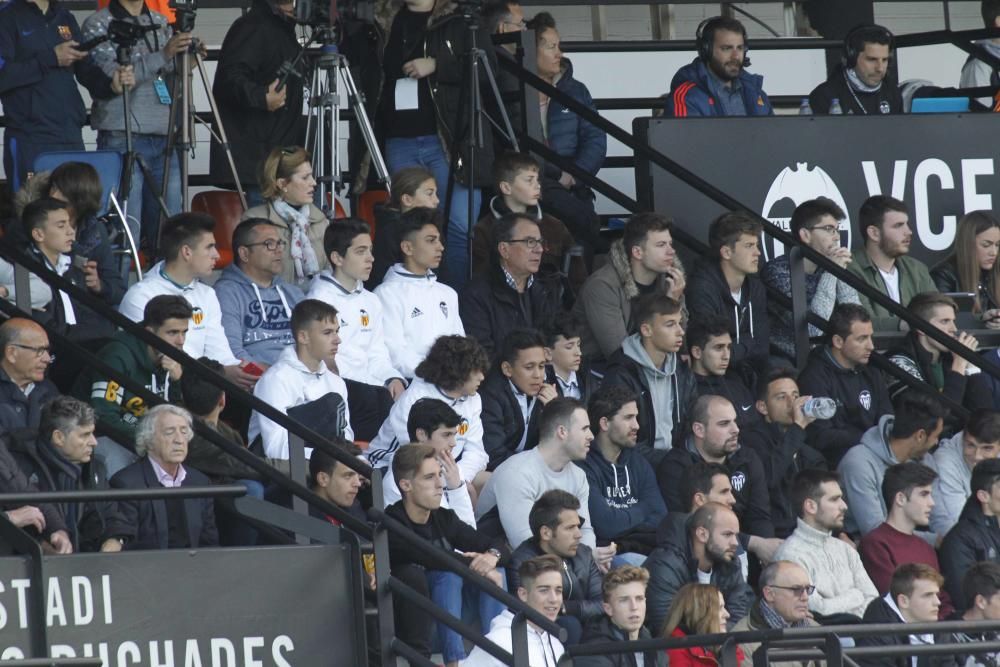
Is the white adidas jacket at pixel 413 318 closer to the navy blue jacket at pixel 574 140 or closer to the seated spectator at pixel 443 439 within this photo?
the seated spectator at pixel 443 439

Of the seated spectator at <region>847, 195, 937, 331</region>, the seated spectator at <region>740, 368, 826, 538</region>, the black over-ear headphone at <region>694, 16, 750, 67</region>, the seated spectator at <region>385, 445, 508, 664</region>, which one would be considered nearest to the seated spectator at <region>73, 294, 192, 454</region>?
the seated spectator at <region>385, 445, 508, 664</region>

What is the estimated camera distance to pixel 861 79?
45.5 feet

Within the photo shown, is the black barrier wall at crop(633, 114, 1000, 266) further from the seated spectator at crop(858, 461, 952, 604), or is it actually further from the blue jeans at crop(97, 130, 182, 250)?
the blue jeans at crop(97, 130, 182, 250)

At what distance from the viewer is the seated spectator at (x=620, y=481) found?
10.8 meters

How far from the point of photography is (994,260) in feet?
41.9

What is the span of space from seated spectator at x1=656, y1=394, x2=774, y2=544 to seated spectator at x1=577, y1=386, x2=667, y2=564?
164mm

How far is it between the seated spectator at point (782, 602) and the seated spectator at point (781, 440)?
1.38 meters

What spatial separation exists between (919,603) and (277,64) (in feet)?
16.8

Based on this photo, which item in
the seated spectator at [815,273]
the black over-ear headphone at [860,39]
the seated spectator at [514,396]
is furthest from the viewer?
the black over-ear headphone at [860,39]

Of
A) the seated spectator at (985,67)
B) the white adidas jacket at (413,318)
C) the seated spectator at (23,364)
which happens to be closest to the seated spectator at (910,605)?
the white adidas jacket at (413,318)

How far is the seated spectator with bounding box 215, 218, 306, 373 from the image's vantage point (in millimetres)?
11133

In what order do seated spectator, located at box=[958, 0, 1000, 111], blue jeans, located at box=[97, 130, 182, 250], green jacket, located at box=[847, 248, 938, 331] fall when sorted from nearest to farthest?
blue jeans, located at box=[97, 130, 182, 250] < green jacket, located at box=[847, 248, 938, 331] < seated spectator, located at box=[958, 0, 1000, 111]

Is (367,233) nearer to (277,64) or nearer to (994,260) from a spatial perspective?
(277,64)

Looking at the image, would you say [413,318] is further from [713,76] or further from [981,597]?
[981,597]
